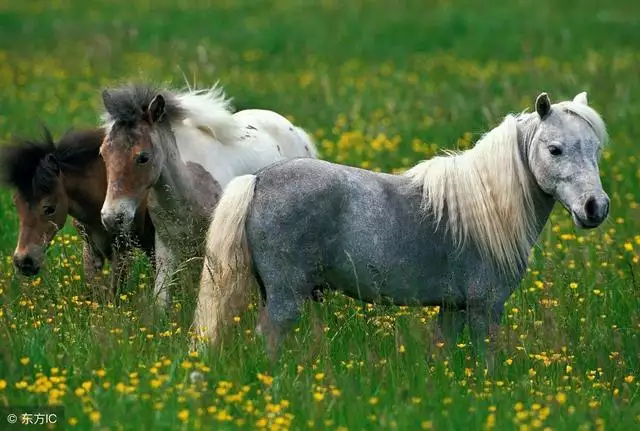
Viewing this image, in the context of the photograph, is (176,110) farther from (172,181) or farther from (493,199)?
(493,199)

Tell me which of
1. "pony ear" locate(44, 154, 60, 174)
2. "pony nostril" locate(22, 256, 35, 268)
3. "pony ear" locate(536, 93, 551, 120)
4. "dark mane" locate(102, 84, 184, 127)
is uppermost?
"pony ear" locate(536, 93, 551, 120)

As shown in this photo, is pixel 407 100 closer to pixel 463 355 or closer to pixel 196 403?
pixel 463 355

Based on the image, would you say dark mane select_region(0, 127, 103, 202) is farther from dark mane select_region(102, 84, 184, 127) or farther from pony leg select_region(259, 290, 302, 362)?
pony leg select_region(259, 290, 302, 362)

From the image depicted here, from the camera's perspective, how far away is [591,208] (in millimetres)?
6109

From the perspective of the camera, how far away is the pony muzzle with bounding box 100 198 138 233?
6.80 meters

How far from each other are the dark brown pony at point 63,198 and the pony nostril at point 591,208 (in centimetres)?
274

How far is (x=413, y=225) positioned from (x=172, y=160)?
5.64ft

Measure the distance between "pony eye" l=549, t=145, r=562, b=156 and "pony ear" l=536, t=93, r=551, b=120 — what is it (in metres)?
0.20

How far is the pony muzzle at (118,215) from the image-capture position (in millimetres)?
6805

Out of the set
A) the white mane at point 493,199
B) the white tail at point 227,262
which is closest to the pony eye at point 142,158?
the white tail at point 227,262

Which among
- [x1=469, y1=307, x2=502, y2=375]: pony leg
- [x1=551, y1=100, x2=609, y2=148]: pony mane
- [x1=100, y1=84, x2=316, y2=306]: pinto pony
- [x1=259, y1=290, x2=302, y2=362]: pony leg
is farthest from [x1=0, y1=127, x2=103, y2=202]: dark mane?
[x1=551, y1=100, x2=609, y2=148]: pony mane

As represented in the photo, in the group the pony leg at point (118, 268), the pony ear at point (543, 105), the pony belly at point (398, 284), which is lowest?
the pony leg at point (118, 268)

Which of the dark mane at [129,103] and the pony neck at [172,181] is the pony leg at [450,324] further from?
the dark mane at [129,103]

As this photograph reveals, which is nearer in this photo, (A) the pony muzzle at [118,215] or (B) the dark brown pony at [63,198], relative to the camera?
(A) the pony muzzle at [118,215]
